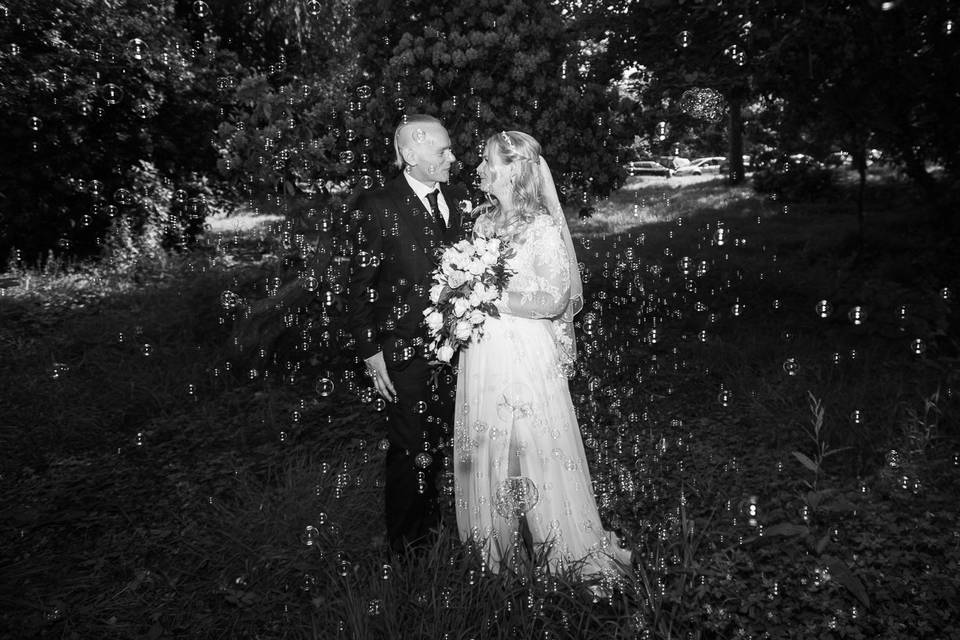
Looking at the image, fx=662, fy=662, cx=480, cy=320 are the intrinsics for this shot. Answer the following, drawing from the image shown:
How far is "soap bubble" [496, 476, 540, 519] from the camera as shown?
3.55m

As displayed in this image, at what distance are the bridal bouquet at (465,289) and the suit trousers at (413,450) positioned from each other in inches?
13.4

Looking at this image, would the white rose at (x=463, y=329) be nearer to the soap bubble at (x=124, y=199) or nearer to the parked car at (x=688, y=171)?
the soap bubble at (x=124, y=199)

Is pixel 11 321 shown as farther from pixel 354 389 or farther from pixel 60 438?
pixel 354 389

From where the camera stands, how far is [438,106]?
20.4 ft

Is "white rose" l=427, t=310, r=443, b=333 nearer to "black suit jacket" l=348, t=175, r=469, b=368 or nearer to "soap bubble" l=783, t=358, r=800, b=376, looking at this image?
"black suit jacket" l=348, t=175, r=469, b=368

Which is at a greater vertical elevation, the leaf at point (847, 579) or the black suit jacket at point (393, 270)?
the black suit jacket at point (393, 270)

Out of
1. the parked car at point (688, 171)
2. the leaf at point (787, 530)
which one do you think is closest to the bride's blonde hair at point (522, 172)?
the leaf at point (787, 530)

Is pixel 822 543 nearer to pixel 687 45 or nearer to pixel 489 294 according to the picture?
pixel 489 294

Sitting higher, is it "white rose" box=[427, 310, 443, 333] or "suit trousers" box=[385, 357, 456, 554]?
"white rose" box=[427, 310, 443, 333]

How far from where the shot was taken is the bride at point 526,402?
3391 mm

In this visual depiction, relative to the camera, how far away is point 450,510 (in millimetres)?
4676

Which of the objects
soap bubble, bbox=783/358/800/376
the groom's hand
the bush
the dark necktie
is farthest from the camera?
the bush

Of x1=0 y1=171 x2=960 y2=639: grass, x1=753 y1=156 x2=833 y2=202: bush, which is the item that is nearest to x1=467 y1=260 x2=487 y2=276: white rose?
x1=0 y1=171 x2=960 y2=639: grass

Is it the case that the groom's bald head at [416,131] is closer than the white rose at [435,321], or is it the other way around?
the white rose at [435,321]
